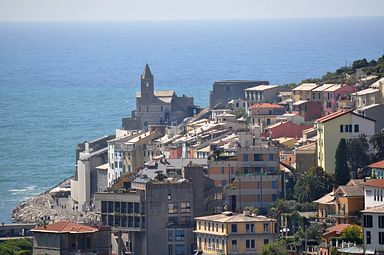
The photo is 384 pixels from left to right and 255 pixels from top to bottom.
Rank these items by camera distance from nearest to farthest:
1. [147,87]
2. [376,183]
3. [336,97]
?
1. [376,183]
2. [336,97]
3. [147,87]

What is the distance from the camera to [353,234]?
192 feet

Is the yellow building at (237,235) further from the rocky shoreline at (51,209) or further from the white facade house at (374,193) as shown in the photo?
the rocky shoreline at (51,209)

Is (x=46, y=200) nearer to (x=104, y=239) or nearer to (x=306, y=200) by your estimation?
(x=306, y=200)

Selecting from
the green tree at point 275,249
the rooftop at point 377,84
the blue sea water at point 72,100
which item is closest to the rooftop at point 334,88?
the rooftop at point 377,84

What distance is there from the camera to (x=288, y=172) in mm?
71438

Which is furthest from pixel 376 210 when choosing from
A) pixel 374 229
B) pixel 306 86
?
pixel 306 86

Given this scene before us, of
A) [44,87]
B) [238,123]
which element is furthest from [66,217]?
[44,87]

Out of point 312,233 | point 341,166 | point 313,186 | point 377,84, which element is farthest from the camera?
point 377,84

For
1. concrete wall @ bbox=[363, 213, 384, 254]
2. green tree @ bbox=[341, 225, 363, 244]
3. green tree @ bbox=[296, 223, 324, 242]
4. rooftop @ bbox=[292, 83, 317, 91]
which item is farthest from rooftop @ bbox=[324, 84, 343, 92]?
concrete wall @ bbox=[363, 213, 384, 254]

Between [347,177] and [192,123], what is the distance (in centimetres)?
2198

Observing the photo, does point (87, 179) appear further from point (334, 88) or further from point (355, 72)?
point (355, 72)

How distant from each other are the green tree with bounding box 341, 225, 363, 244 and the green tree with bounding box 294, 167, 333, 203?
8738 mm

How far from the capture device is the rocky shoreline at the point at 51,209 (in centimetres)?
7662

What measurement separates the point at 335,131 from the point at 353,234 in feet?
41.9
